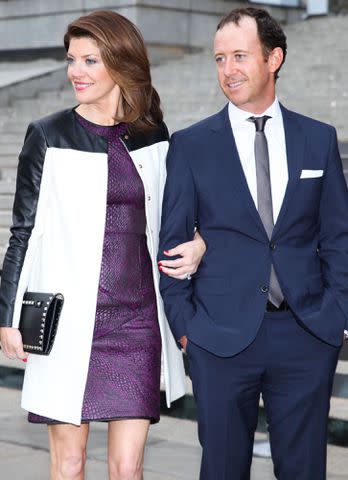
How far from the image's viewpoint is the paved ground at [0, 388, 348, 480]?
597cm

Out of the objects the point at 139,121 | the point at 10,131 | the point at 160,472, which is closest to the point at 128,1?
the point at 10,131

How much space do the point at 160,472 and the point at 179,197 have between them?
2.57 metres

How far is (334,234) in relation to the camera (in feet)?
→ 12.9

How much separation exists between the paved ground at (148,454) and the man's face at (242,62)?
8.67 feet

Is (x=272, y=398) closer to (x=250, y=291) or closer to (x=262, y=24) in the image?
(x=250, y=291)

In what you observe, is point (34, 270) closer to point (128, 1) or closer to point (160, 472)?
point (160, 472)

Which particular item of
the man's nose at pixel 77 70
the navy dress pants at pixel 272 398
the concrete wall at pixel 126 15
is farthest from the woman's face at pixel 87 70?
the concrete wall at pixel 126 15

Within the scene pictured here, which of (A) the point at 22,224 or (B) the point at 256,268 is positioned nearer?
(B) the point at 256,268

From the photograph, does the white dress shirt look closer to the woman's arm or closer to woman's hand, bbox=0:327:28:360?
the woman's arm

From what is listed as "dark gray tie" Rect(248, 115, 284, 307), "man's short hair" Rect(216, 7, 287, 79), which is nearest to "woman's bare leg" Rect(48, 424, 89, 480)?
"dark gray tie" Rect(248, 115, 284, 307)

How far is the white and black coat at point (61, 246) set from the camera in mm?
3994

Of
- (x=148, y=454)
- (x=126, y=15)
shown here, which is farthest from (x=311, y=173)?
(x=126, y=15)

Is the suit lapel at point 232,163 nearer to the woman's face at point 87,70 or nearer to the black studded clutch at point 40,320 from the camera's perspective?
the woman's face at point 87,70

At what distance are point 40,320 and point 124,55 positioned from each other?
3.22ft
